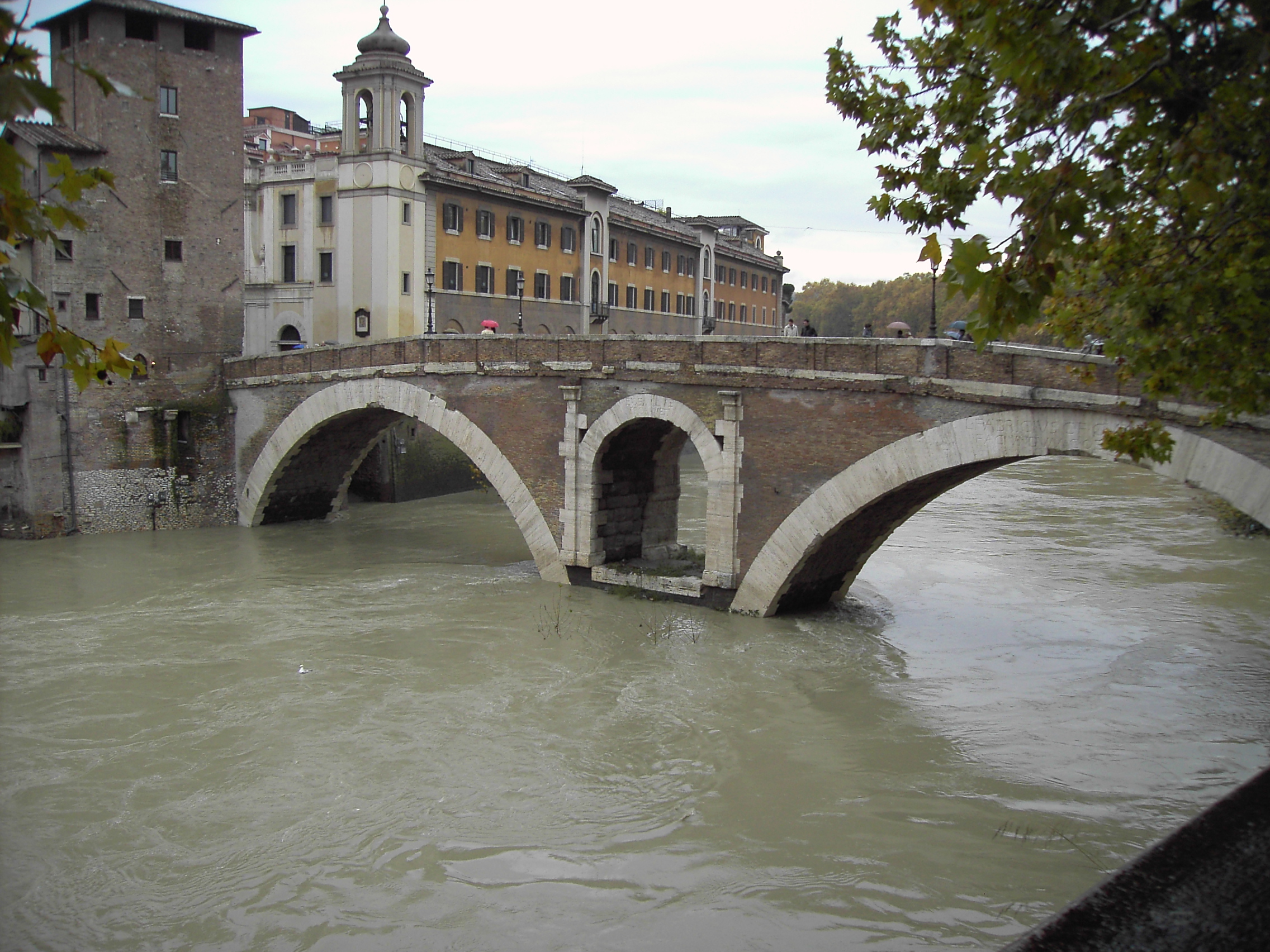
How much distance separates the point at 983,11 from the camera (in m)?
6.12

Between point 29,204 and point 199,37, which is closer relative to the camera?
point 29,204

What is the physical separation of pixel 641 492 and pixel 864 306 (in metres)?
66.1

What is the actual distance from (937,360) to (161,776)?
928 centimetres

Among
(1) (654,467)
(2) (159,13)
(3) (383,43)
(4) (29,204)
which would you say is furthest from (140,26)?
(4) (29,204)

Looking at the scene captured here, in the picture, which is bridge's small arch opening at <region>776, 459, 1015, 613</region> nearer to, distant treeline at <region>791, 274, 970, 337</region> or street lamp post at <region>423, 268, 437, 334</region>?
street lamp post at <region>423, 268, 437, 334</region>

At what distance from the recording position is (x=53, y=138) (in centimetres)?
2098

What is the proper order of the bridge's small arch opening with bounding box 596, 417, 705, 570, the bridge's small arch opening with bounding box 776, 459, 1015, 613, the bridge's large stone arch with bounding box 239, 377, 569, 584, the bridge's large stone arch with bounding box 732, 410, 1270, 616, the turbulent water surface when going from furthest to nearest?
the bridge's large stone arch with bounding box 239, 377, 569, 584 < the bridge's small arch opening with bounding box 596, 417, 705, 570 < the bridge's small arch opening with bounding box 776, 459, 1015, 613 < the bridge's large stone arch with bounding box 732, 410, 1270, 616 < the turbulent water surface

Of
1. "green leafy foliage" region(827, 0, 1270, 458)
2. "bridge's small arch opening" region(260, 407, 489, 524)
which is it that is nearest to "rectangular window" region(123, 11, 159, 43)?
"bridge's small arch opening" region(260, 407, 489, 524)

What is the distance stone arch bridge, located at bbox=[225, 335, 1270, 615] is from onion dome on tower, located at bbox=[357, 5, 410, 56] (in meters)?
11.6

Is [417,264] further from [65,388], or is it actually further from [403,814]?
[403,814]

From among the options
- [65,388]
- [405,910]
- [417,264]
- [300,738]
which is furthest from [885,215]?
[417,264]

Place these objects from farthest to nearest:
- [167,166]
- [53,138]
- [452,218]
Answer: [452,218], [167,166], [53,138]

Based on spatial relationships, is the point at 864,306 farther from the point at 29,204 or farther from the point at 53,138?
the point at 29,204

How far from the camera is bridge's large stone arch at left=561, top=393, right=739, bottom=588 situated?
→ 15117mm
